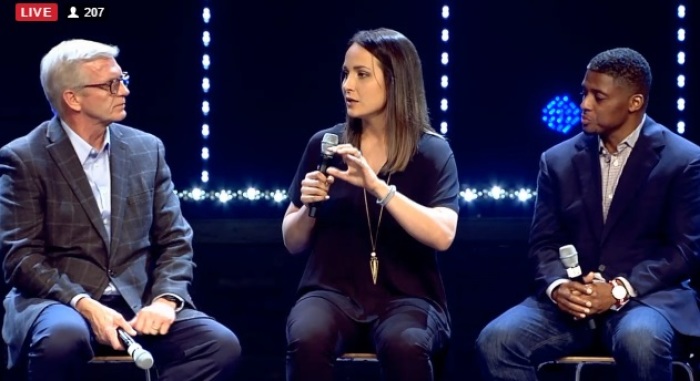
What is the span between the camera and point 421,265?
4258 millimetres

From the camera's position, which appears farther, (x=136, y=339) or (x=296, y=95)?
(x=296, y=95)

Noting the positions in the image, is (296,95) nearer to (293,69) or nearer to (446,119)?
(293,69)

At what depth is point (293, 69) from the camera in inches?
227

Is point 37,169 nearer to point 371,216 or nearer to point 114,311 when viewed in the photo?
point 114,311

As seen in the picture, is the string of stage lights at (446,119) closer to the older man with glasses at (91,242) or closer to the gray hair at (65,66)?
the older man with glasses at (91,242)

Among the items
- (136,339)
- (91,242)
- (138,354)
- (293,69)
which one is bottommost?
(136,339)

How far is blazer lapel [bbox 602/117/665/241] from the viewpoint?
4.30 metres

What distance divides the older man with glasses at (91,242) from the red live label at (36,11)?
148cm

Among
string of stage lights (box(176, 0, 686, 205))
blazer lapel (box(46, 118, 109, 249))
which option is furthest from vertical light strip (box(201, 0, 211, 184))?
blazer lapel (box(46, 118, 109, 249))

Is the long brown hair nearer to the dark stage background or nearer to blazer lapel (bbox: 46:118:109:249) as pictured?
blazer lapel (bbox: 46:118:109:249)

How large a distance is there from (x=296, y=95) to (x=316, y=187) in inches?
75.7

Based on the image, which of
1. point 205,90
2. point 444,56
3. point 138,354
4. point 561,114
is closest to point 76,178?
point 138,354

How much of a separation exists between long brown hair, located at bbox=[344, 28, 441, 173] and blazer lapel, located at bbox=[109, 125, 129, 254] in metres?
0.90

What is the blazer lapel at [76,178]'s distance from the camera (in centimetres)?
422
